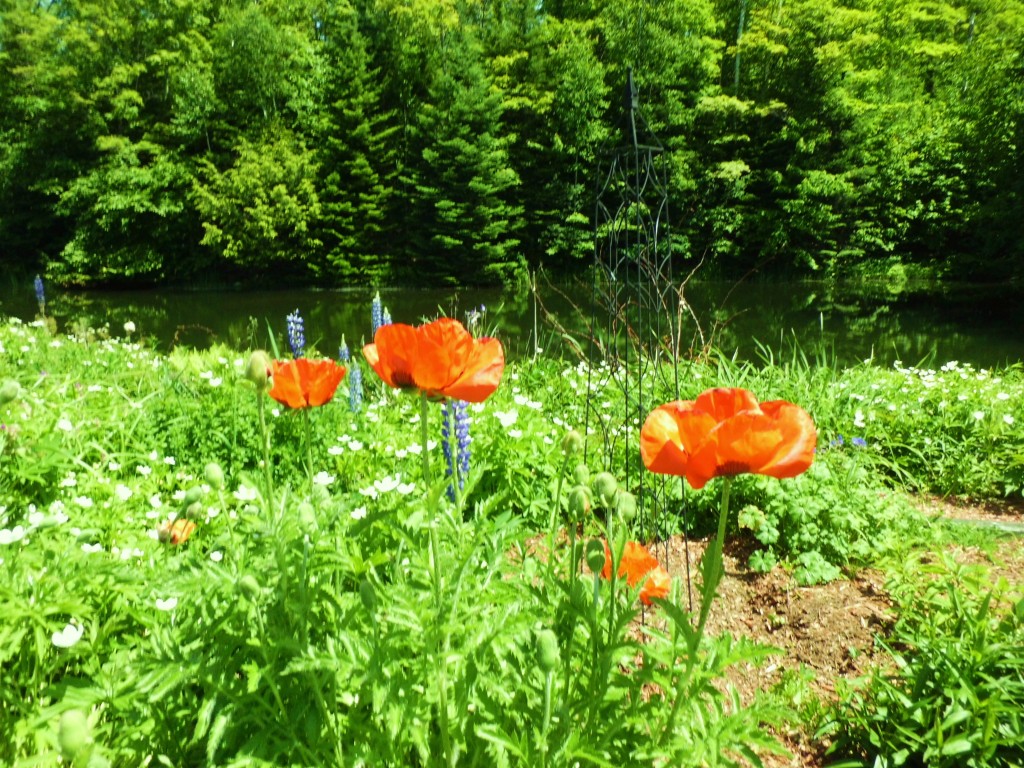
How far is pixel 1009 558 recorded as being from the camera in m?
2.19

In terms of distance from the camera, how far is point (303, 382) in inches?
45.8

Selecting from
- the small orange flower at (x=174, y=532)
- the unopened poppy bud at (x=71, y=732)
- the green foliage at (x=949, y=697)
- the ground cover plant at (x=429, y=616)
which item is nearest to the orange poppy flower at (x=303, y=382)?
the ground cover plant at (x=429, y=616)

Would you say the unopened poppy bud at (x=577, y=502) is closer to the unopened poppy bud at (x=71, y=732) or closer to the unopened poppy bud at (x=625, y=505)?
the unopened poppy bud at (x=625, y=505)

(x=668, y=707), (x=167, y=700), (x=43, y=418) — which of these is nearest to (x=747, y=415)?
(x=668, y=707)

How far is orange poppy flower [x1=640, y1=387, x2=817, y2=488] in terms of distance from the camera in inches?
28.9

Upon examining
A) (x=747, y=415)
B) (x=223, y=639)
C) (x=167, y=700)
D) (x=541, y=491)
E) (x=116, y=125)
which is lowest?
(x=541, y=491)

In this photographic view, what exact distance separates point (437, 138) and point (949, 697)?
57.9ft

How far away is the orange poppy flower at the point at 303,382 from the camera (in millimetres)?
1141

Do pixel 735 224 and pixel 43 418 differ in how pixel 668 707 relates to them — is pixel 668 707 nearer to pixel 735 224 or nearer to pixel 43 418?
pixel 43 418

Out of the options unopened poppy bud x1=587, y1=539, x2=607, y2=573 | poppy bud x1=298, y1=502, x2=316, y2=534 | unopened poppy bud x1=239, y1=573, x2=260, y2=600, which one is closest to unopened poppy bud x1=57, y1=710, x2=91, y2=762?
unopened poppy bud x1=239, y1=573, x2=260, y2=600

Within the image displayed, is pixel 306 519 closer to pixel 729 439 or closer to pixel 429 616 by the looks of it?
pixel 429 616

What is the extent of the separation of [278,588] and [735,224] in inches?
749

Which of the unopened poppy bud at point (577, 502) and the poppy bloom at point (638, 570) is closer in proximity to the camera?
the unopened poppy bud at point (577, 502)

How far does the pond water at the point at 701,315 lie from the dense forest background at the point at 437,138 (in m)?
1.78
